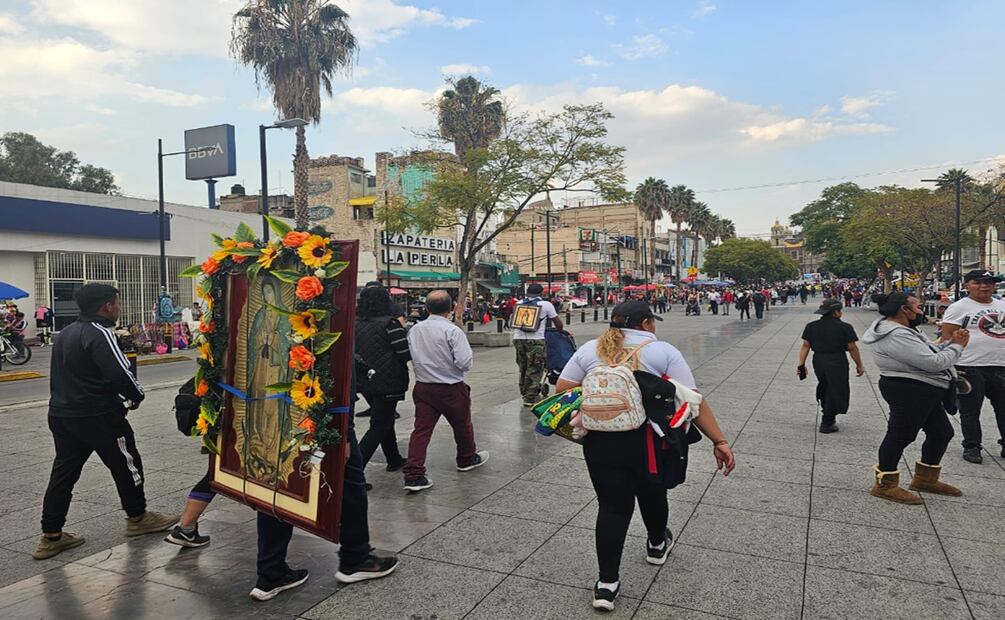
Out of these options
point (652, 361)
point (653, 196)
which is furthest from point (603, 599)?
point (653, 196)

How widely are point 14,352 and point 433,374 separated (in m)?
15.6

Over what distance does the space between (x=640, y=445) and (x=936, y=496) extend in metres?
3.14

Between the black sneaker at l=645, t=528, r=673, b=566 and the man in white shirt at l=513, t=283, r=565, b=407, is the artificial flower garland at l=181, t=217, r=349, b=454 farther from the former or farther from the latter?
the man in white shirt at l=513, t=283, r=565, b=407

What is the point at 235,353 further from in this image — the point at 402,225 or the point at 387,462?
the point at 402,225

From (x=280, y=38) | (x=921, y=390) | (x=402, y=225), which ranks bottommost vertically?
(x=921, y=390)

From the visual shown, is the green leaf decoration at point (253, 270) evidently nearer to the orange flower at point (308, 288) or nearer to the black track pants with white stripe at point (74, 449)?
the orange flower at point (308, 288)

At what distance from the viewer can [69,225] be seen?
22922 millimetres

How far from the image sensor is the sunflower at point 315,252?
306 cm

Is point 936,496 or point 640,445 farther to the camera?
point 936,496

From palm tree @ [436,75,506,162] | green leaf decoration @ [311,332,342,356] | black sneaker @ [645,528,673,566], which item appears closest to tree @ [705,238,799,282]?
palm tree @ [436,75,506,162]

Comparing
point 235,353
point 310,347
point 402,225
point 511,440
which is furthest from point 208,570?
point 402,225

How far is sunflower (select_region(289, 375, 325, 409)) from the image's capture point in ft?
10.1

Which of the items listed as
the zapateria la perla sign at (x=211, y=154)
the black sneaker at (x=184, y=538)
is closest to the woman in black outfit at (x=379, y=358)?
the black sneaker at (x=184, y=538)

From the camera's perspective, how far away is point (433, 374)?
517cm
